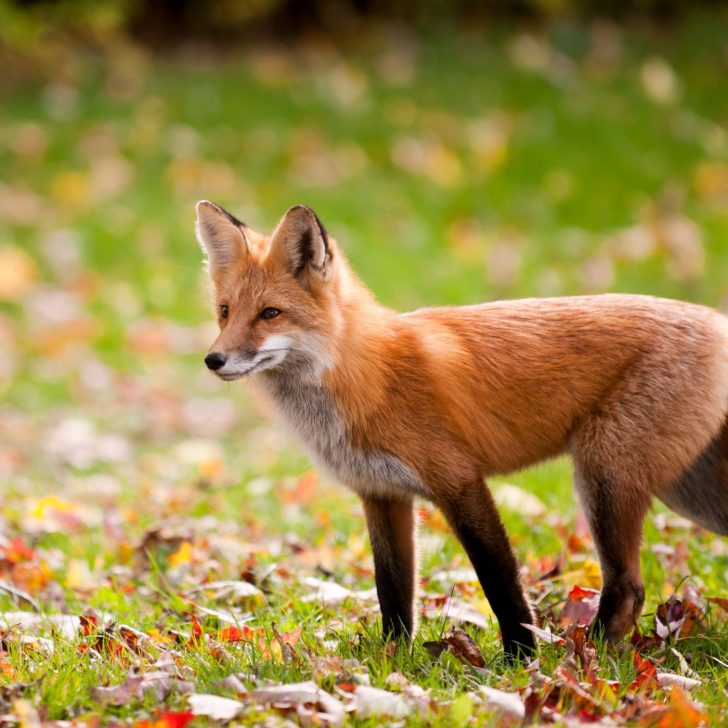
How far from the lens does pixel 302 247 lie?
3977mm

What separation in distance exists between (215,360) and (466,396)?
95 cm

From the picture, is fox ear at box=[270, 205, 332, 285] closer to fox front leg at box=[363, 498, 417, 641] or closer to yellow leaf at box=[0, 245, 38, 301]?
fox front leg at box=[363, 498, 417, 641]

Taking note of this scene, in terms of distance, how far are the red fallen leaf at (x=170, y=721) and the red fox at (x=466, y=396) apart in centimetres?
106

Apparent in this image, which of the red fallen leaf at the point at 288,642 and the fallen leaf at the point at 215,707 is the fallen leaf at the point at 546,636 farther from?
the fallen leaf at the point at 215,707

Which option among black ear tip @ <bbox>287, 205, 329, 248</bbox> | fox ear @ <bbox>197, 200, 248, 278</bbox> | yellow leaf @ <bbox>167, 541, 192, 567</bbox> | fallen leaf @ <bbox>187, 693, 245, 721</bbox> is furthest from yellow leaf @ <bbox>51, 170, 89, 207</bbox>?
fallen leaf @ <bbox>187, 693, 245, 721</bbox>

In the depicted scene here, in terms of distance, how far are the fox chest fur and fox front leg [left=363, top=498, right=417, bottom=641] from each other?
14cm

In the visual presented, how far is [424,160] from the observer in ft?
46.5

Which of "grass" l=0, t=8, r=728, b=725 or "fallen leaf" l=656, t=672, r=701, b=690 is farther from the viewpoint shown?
"grass" l=0, t=8, r=728, b=725

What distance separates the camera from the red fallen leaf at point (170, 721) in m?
3.03

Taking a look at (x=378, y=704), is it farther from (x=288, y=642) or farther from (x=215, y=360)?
(x=215, y=360)

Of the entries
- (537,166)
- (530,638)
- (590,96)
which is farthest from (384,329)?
(590,96)

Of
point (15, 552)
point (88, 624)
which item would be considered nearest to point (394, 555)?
point (88, 624)

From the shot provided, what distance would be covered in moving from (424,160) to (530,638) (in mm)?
11003

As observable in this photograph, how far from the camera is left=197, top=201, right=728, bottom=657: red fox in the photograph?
3.85 metres
